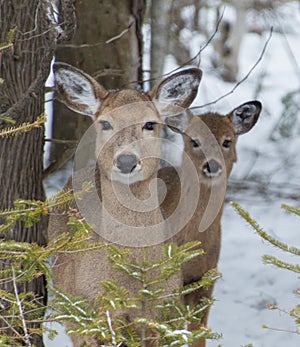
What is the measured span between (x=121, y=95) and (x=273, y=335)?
2.79m

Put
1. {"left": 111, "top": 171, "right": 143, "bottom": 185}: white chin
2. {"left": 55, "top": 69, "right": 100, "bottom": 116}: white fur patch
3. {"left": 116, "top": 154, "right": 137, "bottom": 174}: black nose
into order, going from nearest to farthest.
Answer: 1. {"left": 116, "top": 154, "right": 137, "bottom": 174}: black nose
2. {"left": 111, "top": 171, "right": 143, "bottom": 185}: white chin
3. {"left": 55, "top": 69, "right": 100, "bottom": 116}: white fur patch

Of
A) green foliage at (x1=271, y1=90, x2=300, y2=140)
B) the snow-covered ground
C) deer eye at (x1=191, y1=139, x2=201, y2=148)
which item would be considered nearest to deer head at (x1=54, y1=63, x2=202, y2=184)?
the snow-covered ground

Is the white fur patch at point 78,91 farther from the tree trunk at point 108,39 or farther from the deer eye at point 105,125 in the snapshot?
the tree trunk at point 108,39

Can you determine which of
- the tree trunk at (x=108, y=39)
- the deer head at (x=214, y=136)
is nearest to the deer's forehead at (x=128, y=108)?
the deer head at (x=214, y=136)

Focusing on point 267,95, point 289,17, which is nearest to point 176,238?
point 267,95

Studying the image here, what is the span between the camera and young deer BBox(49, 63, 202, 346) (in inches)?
229

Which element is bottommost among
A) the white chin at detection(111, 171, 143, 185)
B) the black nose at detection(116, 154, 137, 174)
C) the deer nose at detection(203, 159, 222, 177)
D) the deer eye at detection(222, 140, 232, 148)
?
the deer nose at detection(203, 159, 222, 177)

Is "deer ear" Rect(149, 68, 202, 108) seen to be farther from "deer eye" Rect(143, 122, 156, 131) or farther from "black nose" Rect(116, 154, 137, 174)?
"black nose" Rect(116, 154, 137, 174)

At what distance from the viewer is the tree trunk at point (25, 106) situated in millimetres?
6055

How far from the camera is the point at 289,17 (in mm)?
16422

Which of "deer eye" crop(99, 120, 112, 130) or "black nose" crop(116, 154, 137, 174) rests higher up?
"deer eye" crop(99, 120, 112, 130)

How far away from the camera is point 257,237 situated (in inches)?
385

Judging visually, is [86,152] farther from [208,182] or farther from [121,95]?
[121,95]

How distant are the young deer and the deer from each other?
39.5 inches
